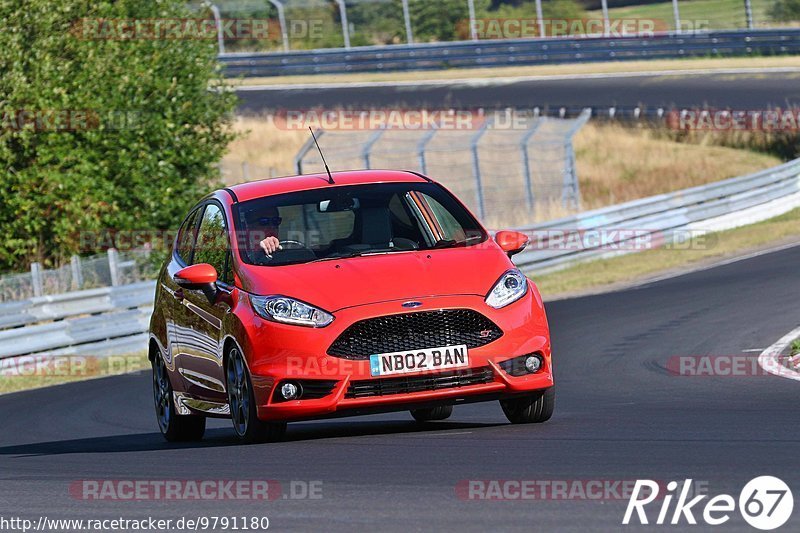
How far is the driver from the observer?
9.13 meters

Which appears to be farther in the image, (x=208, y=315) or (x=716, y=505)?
(x=208, y=315)

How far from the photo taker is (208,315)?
9281 mm

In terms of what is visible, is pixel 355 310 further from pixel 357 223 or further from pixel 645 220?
pixel 645 220

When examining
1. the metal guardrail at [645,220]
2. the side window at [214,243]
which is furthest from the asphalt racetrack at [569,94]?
the side window at [214,243]

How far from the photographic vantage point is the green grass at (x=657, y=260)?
2270cm

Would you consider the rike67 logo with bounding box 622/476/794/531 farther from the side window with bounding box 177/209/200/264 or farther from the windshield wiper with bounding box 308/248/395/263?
the side window with bounding box 177/209/200/264

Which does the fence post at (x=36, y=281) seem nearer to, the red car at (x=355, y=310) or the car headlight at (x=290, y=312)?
the red car at (x=355, y=310)

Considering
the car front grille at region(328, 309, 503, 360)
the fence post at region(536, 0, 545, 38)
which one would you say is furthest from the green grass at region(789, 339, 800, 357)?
the fence post at region(536, 0, 545, 38)

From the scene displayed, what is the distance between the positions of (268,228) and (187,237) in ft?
4.44

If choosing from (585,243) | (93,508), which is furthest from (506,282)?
(585,243)

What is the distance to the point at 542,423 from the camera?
888 centimetres

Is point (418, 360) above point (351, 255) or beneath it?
beneath

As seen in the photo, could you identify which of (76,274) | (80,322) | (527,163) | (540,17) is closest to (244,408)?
(80,322)

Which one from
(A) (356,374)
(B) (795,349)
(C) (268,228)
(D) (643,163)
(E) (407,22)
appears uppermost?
(C) (268,228)
